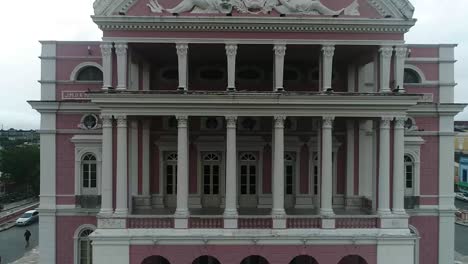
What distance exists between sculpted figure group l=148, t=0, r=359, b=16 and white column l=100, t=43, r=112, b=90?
7.85ft

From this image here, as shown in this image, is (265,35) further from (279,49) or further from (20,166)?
(20,166)

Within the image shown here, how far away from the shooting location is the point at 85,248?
20.0m

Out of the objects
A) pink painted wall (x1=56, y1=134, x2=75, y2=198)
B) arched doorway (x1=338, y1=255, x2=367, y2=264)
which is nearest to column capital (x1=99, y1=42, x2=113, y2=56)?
pink painted wall (x1=56, y1=134, x2=75, y2=198)

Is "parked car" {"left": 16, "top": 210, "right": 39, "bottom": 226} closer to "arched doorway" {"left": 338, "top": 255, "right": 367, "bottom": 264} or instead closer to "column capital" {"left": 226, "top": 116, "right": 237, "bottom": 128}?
"column capital" {"left": 226, "top": 116, "right": 237, "bottom": 128}

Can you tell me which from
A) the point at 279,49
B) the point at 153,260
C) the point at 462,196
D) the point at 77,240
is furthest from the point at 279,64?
the point at 462,196

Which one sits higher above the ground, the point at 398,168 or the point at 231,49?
the point at 231,49

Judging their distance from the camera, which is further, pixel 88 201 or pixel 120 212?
pixel 88 201

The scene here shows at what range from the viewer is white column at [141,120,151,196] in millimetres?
19359

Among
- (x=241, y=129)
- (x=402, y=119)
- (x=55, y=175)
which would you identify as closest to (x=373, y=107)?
(x=402, y=119)

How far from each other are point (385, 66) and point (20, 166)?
47.6m

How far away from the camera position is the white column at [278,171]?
16719mm

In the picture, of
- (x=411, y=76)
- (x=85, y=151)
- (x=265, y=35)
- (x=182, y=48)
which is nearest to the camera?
(x=182, y=48)

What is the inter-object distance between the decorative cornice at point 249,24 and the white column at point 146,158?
4788 millimetres

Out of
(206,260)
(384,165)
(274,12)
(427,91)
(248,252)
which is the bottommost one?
(206,260)
